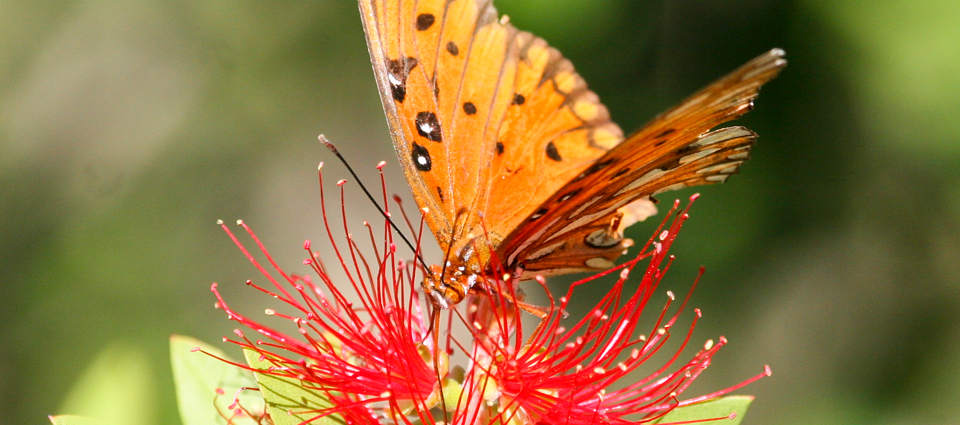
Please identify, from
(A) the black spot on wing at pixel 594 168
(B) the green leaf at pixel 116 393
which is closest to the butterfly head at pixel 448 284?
(A) the black spot on wing at pixel 594 168

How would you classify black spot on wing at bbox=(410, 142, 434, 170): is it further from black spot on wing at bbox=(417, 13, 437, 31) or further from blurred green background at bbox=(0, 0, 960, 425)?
blurred green background at bbox=(0, 0, 960, 425)

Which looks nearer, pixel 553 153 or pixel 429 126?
pixel 429 126

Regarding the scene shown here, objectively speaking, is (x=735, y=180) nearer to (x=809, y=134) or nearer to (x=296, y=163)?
(x=809, y=134)

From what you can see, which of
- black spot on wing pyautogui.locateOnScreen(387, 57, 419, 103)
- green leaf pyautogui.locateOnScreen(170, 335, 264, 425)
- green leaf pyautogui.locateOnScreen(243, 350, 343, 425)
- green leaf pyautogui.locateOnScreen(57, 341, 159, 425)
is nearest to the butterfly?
black spot on wing pyautogui.locateOnScreen(387, 57, 419, 103)

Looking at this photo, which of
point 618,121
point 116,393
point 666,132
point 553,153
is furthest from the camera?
point 618,121

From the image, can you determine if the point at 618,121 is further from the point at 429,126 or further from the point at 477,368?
the point at 477,368

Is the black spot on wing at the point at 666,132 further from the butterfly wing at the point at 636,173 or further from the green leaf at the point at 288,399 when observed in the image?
the green leaf at the point at 288,399

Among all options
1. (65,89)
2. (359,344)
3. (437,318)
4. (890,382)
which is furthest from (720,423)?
(65,89)

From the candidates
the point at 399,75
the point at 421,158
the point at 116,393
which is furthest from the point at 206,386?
the point at 399,75
